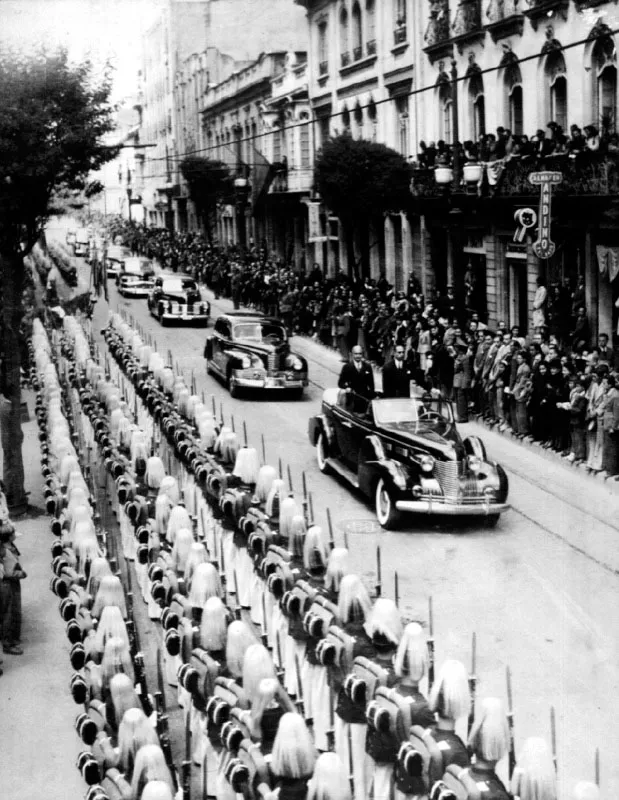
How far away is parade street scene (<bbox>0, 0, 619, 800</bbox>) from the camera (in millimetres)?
8055

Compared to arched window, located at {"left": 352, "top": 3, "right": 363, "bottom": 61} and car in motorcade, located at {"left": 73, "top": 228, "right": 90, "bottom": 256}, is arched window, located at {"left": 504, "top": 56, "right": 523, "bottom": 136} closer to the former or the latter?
arched window, located at {"left": 352, "top": 3, "right": 363, "bottom": 61}

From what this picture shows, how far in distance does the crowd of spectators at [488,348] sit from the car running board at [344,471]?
3.37 metres

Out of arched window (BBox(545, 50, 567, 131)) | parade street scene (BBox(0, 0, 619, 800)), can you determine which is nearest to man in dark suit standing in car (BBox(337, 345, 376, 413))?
parade street scene (BBox(0, 0, 619, 800))

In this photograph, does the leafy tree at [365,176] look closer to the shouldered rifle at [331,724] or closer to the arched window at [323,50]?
the arched window at [323,50]

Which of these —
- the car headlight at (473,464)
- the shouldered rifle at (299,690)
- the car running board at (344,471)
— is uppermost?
the car headlight at (473,464)

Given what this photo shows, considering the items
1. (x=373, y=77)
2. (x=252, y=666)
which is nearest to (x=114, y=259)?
(x=373, y=77)

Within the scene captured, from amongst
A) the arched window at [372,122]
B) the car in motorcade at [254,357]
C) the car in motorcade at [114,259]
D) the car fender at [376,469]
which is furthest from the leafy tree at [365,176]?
the car in motorcade at [114,259]

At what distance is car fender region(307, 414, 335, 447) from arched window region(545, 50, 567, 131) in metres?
10.4

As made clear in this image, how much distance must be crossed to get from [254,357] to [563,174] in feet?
23.4

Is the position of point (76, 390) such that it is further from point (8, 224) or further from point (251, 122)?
point (251, 122)

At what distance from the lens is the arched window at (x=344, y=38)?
36.6 m

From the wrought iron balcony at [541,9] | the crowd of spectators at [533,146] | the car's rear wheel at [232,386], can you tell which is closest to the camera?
the crowd of spectators at [533,146]

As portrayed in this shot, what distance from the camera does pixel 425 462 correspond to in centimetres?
1459

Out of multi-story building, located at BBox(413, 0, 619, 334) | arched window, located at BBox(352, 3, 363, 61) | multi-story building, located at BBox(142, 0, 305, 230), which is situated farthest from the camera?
multi-story building, located at BBox(142, 0, 305, 230)
